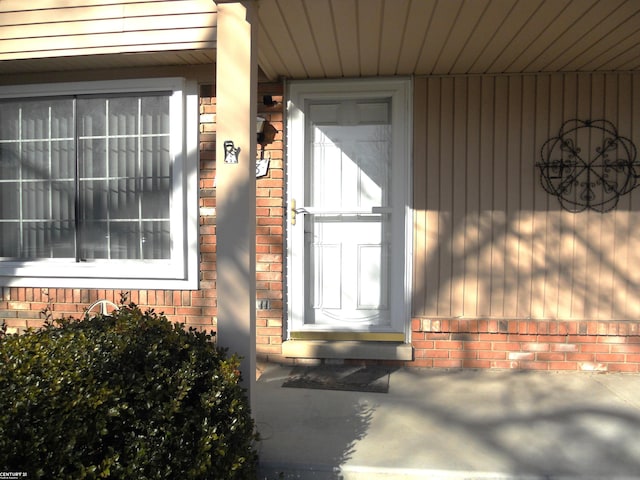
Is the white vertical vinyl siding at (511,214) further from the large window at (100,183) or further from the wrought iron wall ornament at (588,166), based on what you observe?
the large window at (100,183)

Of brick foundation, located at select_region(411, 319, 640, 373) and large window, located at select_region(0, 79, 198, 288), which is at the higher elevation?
large window, located at select_region(0, 79, 198, 288)

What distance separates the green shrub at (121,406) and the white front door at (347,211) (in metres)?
2.00

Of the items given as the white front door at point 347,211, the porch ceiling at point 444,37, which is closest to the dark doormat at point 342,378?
the white front door at point 347,211

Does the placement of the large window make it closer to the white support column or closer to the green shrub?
the white support column

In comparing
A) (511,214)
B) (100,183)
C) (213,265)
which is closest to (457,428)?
(511,214)

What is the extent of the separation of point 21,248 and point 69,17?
223cm

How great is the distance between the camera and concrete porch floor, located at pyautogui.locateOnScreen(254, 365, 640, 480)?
2.69 m

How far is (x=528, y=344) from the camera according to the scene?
4203mm

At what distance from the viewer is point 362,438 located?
3.02m

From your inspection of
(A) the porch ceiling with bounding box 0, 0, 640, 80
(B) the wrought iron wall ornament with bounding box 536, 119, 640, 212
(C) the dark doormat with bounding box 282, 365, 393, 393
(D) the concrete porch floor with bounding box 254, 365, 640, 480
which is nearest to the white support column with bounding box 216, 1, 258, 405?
(A) the porch ceiling with bounding box 0, 0, 640, 80

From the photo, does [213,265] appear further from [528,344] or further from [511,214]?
[528,344]

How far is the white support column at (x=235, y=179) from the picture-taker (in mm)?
2762

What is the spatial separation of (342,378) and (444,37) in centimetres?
273

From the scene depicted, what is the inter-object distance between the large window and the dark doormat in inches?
48.6
